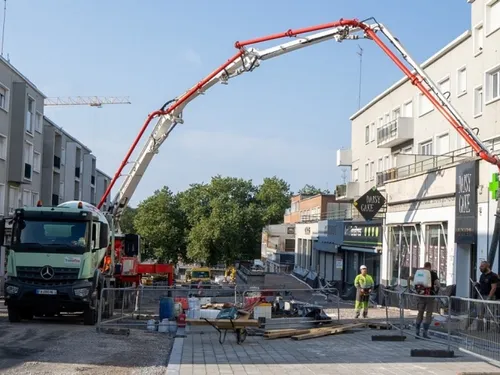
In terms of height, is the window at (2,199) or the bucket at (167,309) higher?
the window at (2,199)

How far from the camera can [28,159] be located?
46.8 meters

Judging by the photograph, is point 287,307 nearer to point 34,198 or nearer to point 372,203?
point 372,203

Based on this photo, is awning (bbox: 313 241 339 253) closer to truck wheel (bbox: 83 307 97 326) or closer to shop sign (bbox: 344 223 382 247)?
shop sign (bbox: 344 223 382 247)

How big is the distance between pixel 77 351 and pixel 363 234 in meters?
25.4

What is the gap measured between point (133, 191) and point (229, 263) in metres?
56.0

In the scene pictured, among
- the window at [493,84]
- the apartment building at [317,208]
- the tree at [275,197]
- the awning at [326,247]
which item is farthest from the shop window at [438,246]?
the tree at [275,197]

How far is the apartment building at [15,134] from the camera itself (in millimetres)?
41875

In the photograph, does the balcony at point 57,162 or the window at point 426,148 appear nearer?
the window at point 426,148

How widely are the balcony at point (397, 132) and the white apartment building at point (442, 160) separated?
47 millimetres

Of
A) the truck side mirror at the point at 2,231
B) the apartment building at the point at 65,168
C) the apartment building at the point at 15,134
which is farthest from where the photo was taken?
the apartment building at the point at 65,168

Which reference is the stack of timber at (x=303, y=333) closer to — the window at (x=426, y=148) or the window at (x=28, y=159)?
the window at (x=426, y=148)

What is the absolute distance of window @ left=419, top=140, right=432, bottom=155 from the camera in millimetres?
33219

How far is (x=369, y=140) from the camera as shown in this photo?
4406 centimetres

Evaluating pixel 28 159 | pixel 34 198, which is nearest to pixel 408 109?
pixel 28 159
